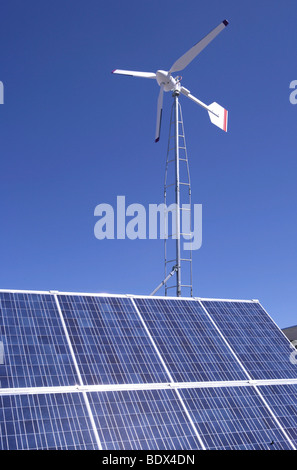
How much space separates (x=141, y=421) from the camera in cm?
1983

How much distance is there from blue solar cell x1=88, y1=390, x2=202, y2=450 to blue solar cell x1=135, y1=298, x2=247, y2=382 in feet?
7.06

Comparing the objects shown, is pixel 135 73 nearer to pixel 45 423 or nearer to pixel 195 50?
pixel 195 50

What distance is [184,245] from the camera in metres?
36.8

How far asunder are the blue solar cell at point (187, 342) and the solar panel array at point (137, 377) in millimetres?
61

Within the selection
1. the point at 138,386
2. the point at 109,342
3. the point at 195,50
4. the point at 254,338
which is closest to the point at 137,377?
the point at 138,386

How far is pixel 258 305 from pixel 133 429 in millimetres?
14387

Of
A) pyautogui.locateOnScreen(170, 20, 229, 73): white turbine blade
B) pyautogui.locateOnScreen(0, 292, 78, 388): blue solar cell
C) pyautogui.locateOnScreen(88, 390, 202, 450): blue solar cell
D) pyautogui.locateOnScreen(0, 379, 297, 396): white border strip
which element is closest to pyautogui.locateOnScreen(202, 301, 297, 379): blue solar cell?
pyautogui.locateOnScreen(0, 379, 297, 396): white border strip

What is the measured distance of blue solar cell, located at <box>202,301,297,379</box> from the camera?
26158 millimetres

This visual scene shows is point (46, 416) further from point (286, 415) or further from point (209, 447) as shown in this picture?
point (286, 415)

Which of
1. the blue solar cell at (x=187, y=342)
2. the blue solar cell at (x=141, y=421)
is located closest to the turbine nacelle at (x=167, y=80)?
the blue solar cell at (x=187, y=342)

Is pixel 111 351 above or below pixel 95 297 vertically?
below

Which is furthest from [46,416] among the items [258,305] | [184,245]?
[184,245]

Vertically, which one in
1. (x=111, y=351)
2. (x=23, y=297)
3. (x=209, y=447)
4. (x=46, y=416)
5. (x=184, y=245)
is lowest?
(x=209, y=447)

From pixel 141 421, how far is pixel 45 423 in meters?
3.73
